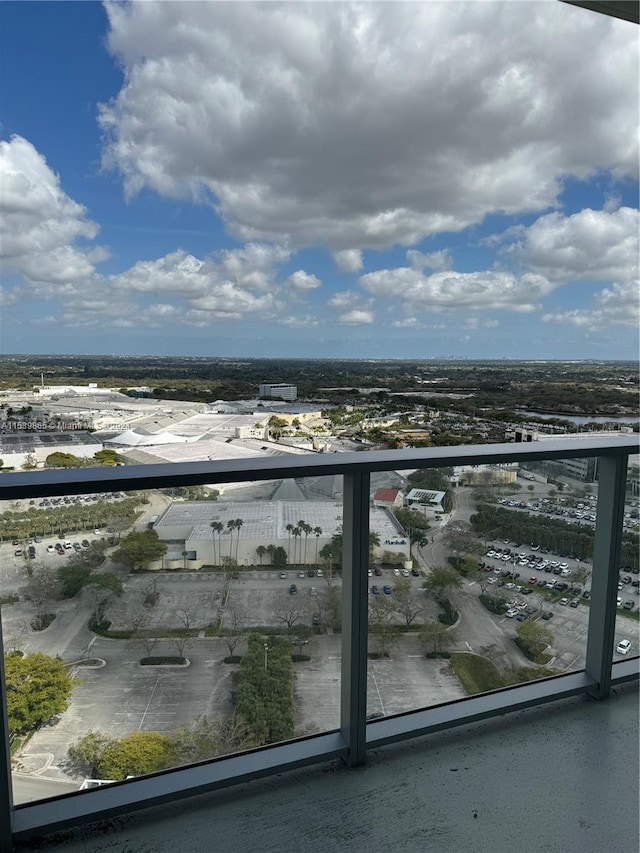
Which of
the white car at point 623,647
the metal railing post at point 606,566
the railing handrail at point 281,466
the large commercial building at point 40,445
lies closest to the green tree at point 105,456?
the large commercial building at point 40,445

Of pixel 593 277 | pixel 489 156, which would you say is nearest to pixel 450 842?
pixel 593 277

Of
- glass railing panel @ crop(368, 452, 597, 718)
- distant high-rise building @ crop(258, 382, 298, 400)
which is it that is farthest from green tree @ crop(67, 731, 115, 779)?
distant high-rise building @ crop(258, 382, 298, 400)

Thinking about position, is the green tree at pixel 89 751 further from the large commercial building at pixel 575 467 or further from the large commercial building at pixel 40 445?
the large commercial building at pixel 575 467

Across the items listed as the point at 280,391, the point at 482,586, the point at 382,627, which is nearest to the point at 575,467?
the point at 482,586

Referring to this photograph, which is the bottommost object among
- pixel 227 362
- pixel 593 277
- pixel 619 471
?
pixel 619 471

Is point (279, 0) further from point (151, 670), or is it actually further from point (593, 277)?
point (151, 670)
